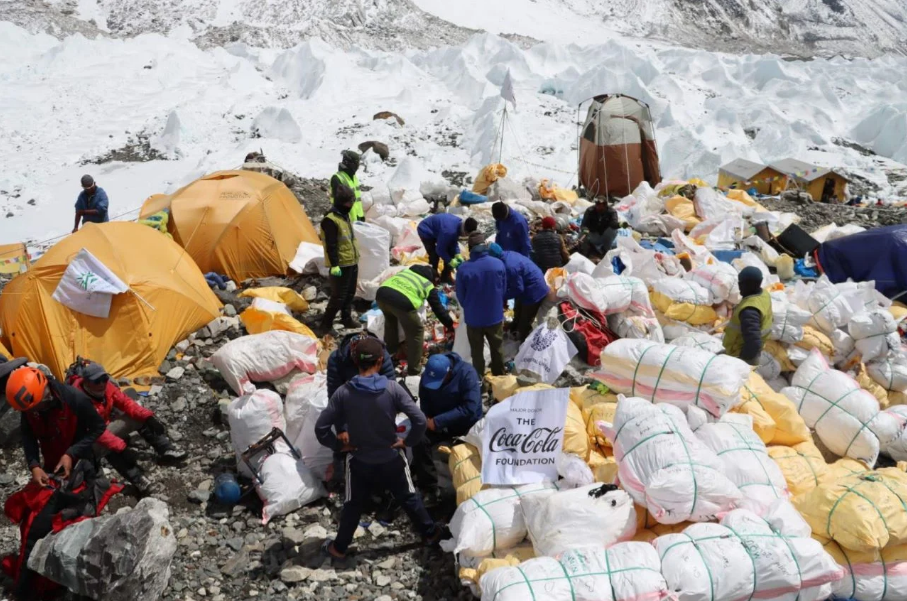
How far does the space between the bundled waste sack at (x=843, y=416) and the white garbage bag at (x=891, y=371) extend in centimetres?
103

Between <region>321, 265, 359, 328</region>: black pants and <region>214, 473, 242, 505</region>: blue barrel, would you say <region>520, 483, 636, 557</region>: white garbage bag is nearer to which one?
<region>214, 473, 242, 505</region>: blue barrel

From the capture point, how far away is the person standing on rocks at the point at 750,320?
5270 mm

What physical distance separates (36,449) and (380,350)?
225 centimetres

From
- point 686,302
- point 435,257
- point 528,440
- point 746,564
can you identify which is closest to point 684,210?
point 686,302

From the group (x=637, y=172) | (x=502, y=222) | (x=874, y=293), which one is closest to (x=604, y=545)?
(x=502, y=222)

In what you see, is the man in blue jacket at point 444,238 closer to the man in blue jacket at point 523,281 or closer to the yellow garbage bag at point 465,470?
the man in blue jacket at point 523,281

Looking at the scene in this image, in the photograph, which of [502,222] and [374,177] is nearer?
[502,222]

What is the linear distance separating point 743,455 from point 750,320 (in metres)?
1.45

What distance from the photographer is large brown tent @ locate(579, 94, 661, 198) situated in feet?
39.1

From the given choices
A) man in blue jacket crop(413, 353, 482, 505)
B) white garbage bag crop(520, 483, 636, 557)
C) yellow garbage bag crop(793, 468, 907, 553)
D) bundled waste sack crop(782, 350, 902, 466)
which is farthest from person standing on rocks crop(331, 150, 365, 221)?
yellow garbage bag crop(793, 468, 907, 553)

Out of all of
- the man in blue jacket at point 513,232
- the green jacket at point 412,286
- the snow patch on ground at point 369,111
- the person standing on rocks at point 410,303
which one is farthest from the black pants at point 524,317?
the snow patch on ground at point 369,111

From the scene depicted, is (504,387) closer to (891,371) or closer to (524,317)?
(524,317)

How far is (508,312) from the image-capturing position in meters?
7.04

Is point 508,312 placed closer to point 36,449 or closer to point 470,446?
point 470,446
